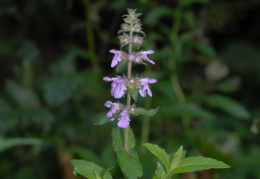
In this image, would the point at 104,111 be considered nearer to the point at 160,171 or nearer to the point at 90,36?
the point at 90,36

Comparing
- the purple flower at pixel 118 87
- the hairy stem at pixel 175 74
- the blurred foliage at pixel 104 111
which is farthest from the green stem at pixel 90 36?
the purple flower at pixel 118 87

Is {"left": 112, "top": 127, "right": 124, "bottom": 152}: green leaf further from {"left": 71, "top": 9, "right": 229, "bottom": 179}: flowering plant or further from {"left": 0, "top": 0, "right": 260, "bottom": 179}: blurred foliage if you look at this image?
{"left": 0, "top": 0, "right": 260, "bottom": 179}: blurred foliage

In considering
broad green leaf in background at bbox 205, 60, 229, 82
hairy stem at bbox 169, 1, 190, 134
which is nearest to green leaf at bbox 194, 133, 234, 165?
hairy stem at bbox 169, 1, 190, 134

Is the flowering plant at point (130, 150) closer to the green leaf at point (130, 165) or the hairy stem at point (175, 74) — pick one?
the green leaf at point (130, 165)

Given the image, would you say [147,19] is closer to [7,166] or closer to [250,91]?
[7,166]

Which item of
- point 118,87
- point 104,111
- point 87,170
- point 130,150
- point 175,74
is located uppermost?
point 175,74

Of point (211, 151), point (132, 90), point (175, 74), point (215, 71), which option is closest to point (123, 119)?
point (132, 90)
